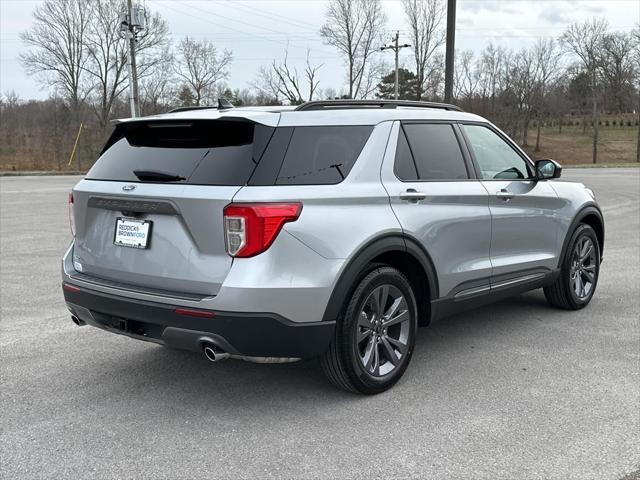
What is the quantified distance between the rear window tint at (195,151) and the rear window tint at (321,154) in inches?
6.8

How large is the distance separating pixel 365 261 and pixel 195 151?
117cm

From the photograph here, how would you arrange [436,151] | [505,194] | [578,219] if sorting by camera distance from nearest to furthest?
[436,151]
[505,194]
[578,219]

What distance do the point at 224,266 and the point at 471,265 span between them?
205cm

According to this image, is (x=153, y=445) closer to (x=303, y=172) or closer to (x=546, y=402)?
(x=303, y=172)

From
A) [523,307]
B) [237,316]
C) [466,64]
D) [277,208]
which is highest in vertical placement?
[466,64]

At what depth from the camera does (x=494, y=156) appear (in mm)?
5023

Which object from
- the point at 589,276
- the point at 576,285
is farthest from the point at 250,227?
the point at 589,276

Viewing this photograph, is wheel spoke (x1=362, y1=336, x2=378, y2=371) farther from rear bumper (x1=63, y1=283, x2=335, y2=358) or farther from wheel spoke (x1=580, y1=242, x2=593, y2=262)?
wheel spoke (x1=580, y1=242, x2=593, y2=262)

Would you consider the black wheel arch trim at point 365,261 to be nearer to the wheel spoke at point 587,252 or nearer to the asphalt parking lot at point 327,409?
the asphalt parking lot at point 327,409

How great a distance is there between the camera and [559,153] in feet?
206

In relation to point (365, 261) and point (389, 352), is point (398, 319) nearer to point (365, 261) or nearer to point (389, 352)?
point (389, 352)

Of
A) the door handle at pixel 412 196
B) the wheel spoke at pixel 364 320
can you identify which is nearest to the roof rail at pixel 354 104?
the door handle at pixel 412 196

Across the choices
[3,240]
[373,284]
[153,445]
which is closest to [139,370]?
[153,445]

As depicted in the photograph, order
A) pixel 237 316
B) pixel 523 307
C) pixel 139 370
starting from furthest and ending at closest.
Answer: pixel 523 307
pixel 139 370
pixel 237 316
